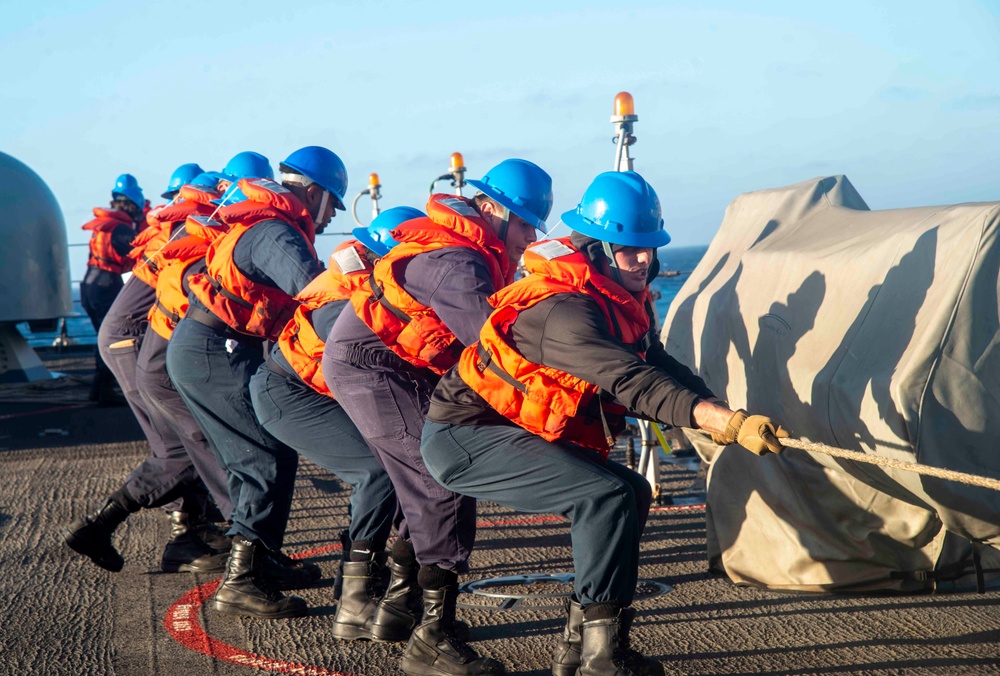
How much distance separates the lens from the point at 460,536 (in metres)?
4.15

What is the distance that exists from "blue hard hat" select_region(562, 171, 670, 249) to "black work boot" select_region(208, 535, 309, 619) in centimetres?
214

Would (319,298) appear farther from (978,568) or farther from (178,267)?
(978,568)

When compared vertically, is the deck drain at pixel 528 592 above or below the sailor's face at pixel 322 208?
below

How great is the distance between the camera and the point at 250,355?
17.4ft

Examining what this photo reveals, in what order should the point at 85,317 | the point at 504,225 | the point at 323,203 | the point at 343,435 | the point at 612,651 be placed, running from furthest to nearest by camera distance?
the point at 85,317, the point at 323,203, the point at 343,435, the point at 504,225, the point at 612,651

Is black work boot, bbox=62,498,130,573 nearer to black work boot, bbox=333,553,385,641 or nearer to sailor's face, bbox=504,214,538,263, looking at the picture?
black work boot, bbox=333,553,385,641

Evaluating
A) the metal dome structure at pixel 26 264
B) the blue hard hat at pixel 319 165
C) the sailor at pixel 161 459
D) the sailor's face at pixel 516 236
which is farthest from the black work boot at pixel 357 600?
the metal dome structure at pixel 26 264

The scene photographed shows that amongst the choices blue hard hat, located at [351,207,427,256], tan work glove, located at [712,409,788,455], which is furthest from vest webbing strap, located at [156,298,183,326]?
tan work glove, located at [712,409,788,455]

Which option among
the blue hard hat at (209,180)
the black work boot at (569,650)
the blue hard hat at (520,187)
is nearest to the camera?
the black work boot at (569,650)

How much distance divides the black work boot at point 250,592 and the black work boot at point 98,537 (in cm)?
85

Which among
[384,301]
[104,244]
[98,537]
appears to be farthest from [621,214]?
[104,244]

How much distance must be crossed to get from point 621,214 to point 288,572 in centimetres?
257

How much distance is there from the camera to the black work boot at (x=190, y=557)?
216 inches

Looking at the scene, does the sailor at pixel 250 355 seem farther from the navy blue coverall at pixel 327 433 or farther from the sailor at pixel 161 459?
the sailor at pixel 161 459
